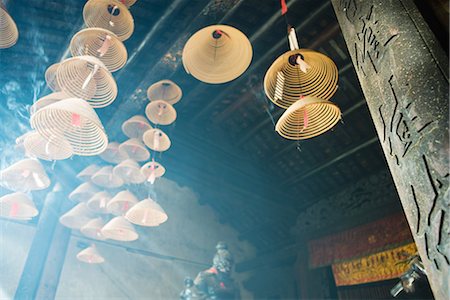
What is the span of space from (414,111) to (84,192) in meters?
5.23

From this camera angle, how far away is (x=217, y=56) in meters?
2.95

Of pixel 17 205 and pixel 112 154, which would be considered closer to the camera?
pixel 17 205

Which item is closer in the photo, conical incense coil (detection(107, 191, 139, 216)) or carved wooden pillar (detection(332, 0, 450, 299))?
carved wooden pillar (detection(332, 0, 450, 299))

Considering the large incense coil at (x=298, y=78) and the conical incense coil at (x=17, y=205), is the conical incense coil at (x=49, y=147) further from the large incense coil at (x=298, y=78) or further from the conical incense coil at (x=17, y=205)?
the large incense coil at (x=298, y=78)

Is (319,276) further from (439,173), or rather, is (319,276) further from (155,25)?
(439,173)

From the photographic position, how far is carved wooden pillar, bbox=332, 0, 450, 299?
118cm

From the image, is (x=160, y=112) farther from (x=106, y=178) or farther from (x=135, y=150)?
(x=106, y=178)

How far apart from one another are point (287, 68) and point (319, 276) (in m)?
6.37

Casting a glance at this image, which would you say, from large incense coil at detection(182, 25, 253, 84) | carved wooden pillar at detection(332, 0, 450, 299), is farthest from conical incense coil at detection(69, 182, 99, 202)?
carved wooden pillar at detection(332, 0, 450, 299)

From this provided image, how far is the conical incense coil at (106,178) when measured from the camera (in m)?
5.12

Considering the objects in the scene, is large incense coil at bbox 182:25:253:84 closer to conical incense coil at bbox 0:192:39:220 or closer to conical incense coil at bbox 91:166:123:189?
conical incense coil at bbox 91:166:123:189

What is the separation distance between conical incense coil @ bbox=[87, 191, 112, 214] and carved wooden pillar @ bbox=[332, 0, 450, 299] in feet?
14.3

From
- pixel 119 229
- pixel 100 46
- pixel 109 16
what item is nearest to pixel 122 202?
pixel 119 229

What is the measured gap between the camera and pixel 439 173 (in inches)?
46.9
